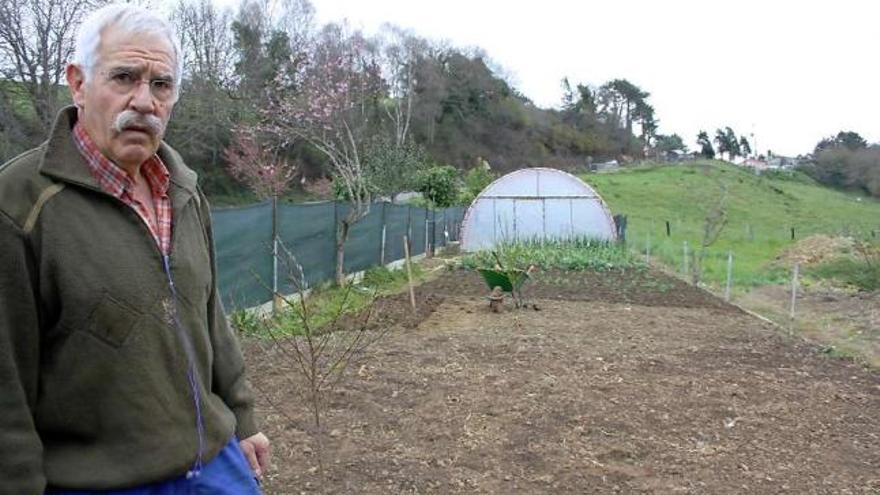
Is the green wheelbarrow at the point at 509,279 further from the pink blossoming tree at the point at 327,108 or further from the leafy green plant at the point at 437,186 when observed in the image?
the leafy green plant at the point at 437,186

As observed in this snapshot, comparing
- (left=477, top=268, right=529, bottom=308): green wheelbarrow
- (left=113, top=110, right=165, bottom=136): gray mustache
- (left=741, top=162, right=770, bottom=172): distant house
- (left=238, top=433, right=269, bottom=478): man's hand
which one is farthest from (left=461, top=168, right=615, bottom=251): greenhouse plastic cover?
(left=741, top=162, right=770, bottom=172): distant house

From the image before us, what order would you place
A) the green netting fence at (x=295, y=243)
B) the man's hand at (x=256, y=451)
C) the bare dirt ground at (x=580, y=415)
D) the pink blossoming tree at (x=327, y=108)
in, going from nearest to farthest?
1. the man's hand at (x=256, y=451)
2. the bare dirt ground at (x=580, y=415)
3. the green netting fence at (x=295, y=243)
4. the pink blossoming tree at (x=327, y=108)

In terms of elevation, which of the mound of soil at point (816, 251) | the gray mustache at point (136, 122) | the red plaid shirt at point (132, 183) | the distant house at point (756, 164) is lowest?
the mound of soil at point (816, 251)

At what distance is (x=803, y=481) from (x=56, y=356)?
3900 millimetres

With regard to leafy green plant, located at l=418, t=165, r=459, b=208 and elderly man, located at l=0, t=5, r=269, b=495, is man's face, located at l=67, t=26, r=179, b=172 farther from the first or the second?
leafy green plant, located at l=418, t=165, r=459, b=208

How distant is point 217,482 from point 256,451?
28 centimetres

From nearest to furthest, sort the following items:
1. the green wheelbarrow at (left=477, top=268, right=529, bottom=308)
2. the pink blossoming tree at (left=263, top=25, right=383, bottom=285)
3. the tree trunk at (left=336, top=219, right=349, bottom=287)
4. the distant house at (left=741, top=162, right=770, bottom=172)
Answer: the green wheelbarrow at (left=477, top=268, right=529, bottom=308), the tree trunk at (left=336, top=219, right=349, bottom=287), the pink blossoming tree at (left=263, top=25, right=383, bottom=285), the distant house at (left=741, top=162, right=770, bottom=172)

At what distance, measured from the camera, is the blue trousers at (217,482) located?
1515 millimetres

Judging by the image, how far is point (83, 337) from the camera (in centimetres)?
139

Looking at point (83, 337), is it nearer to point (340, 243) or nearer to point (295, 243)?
point (295, 243)

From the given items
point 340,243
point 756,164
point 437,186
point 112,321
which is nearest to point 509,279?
point 340,243

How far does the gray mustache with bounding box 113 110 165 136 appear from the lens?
58.4 inches

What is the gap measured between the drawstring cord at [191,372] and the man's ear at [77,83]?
36cm

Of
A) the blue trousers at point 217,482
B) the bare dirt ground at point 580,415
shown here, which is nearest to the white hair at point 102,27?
the blue trousers at point 217,482
